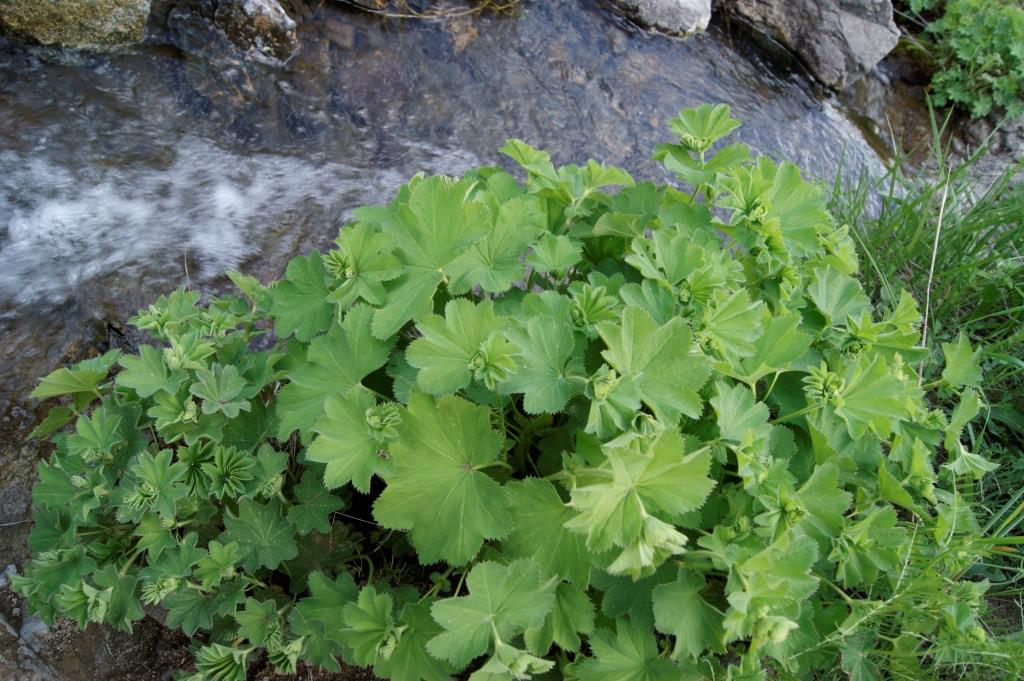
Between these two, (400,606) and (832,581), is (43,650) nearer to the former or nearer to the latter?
(400,606)

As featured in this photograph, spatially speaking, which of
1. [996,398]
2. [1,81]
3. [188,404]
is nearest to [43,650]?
[188,404]

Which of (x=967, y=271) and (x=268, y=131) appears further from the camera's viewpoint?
(x=268, y=131)

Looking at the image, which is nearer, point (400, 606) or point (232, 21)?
point (400, 606)

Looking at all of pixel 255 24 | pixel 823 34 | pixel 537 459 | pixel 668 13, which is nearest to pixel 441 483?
pixel 537 459

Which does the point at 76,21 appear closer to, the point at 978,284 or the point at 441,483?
the point at 441,483

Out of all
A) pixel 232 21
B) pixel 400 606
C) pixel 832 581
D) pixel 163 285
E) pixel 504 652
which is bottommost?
pixel 163 285

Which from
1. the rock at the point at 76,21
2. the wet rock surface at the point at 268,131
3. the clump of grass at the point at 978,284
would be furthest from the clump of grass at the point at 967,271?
the rock at the point at 76,21

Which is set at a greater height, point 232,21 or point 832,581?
point 232,21

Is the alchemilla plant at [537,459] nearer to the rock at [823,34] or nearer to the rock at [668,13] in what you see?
the rock at [668,13]
